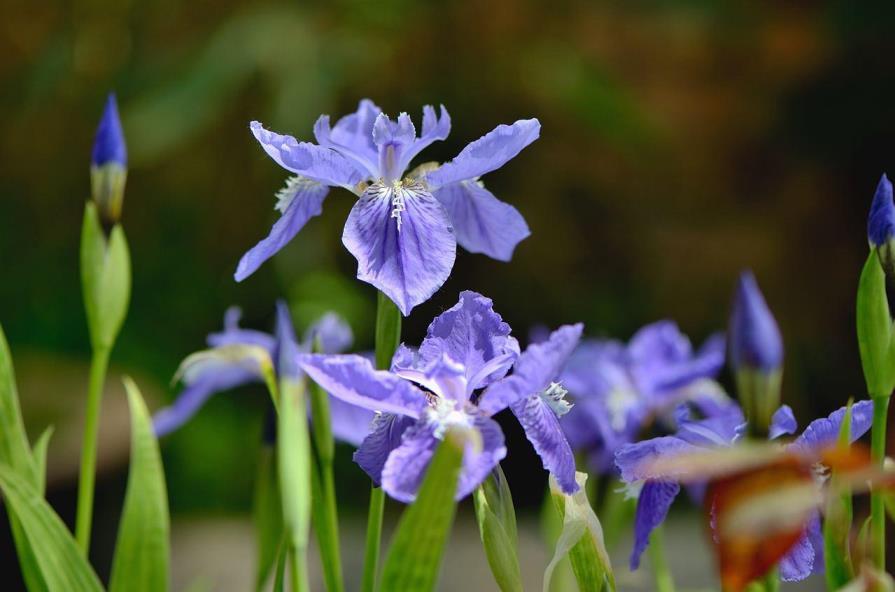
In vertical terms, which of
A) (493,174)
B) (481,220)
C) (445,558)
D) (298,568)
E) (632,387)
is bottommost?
(445,558)

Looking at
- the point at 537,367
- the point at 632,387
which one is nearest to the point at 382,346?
the point at 537,367

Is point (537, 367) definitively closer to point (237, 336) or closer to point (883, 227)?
point (883, 227)

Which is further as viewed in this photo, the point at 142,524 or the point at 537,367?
the point at 142,524

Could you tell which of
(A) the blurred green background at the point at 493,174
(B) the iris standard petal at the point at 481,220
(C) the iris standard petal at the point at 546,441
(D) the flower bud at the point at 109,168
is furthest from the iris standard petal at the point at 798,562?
(A) the blurred green background at the point at 493,174

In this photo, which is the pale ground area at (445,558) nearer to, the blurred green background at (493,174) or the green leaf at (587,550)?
the blurred green background at (493,174)

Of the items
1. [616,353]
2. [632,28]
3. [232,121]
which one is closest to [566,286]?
[632,28]

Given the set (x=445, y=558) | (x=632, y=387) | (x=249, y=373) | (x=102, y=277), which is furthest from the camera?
(x=445, y=558)

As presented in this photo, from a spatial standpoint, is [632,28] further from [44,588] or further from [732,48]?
[44,588]
